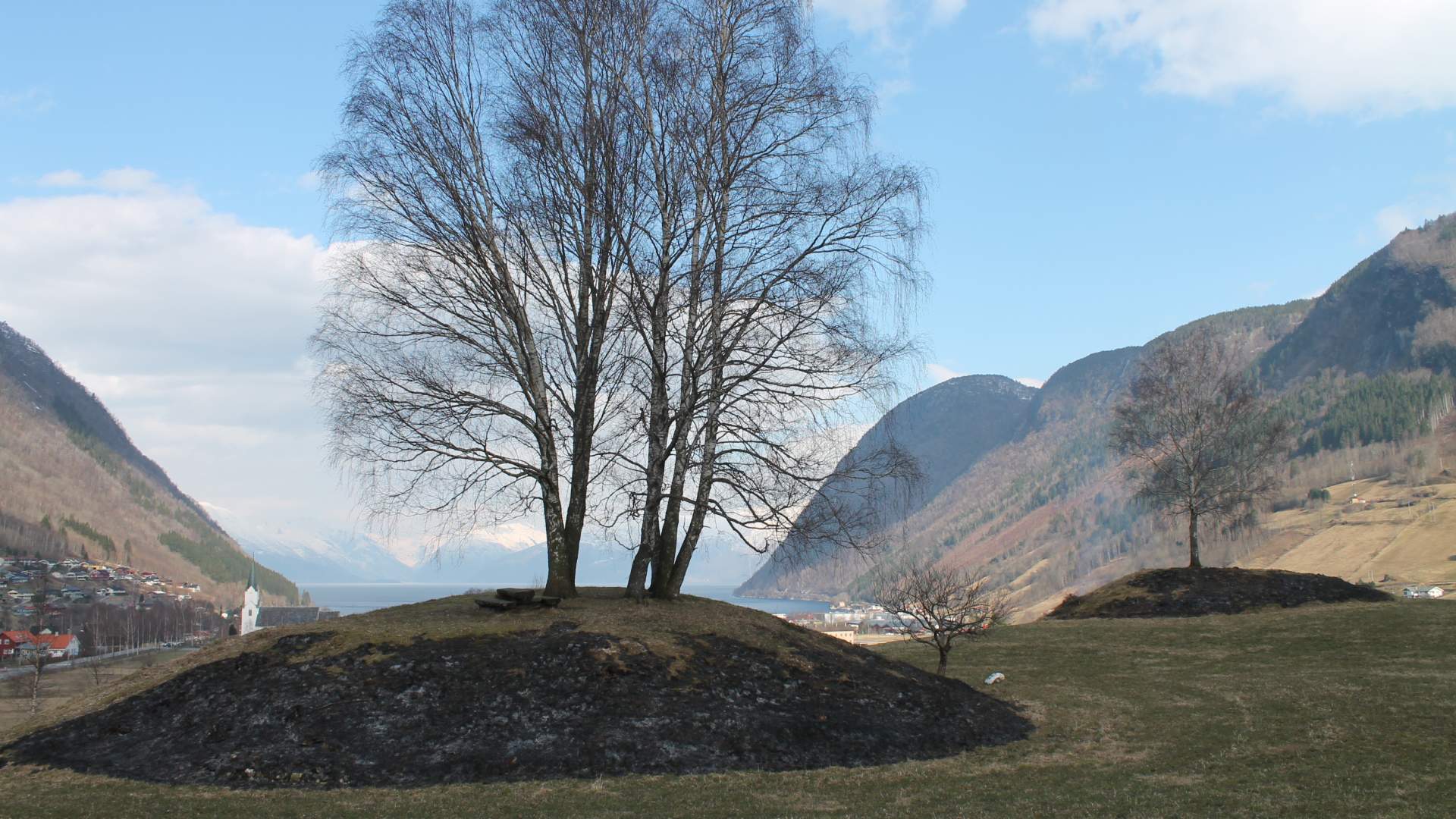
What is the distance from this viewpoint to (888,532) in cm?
2138

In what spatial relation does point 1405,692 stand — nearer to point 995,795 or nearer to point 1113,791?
point 1113,791

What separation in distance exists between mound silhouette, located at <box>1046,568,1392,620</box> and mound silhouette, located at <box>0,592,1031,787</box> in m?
20.7

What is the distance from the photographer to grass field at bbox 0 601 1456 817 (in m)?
12.2

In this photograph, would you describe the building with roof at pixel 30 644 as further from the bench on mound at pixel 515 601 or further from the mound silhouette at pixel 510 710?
the mound silhouette at pixel 510 710

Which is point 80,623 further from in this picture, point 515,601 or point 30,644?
point 515,601

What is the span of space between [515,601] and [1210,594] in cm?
2908

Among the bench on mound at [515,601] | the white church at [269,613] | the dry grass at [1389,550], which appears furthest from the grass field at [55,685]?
the dry grass at [1389,550]

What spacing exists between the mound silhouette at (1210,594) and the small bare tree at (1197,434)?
9.27ft

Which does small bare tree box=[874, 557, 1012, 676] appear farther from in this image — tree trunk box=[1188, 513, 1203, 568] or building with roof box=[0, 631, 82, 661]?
building with roof box=[0, 631, 82, 661]

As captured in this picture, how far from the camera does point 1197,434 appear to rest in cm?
4331

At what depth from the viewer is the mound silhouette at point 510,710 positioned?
1427 cm

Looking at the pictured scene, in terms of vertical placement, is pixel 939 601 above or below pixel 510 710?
above

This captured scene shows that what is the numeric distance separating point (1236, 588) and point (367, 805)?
1393 inches

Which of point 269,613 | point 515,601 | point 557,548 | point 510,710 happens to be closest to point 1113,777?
point 510,710
